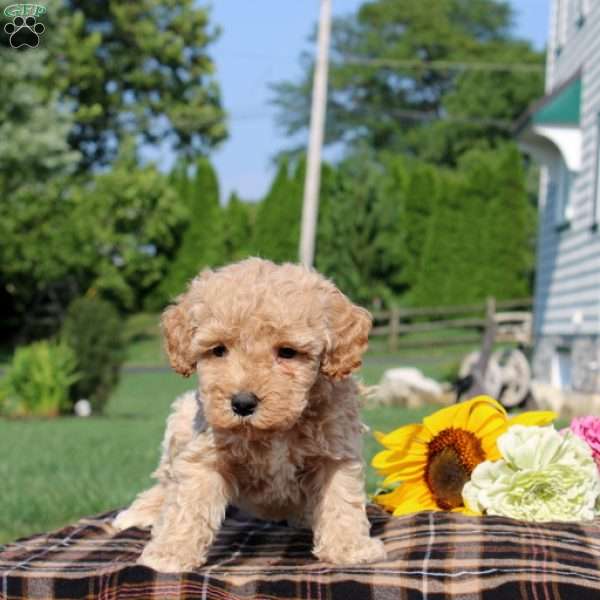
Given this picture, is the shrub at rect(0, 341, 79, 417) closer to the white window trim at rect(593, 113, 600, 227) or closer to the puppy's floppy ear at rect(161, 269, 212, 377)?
the white window trim at rect(593, 113, 600, 227)

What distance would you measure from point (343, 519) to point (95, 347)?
12.4 meters

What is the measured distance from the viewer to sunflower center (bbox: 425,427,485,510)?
4328 millimetres

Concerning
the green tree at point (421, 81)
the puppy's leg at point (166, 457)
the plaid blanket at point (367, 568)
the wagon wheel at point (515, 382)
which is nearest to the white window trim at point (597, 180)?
the wagon wheel at point (515, 382)

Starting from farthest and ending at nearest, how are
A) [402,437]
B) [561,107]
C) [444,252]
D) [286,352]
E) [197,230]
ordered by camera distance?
[197,230]
[444,252]
[561,107]
[402,437]
[286,352]

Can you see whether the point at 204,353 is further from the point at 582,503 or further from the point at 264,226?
the point at 264,226

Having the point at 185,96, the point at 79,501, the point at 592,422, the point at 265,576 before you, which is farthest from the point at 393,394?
the point at 185,96

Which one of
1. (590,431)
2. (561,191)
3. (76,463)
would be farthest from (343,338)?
(561,191)

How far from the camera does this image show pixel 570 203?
58.0 feet

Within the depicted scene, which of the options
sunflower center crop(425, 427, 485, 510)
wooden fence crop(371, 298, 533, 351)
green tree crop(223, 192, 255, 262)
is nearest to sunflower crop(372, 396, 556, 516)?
sunflower center crop(425, 427, 485, 510)

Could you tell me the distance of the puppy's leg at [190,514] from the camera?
3424 mm

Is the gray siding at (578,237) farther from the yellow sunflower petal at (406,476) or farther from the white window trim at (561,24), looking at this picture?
the yellow sunflower petal at (406,476)

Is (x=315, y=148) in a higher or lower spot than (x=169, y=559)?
higher

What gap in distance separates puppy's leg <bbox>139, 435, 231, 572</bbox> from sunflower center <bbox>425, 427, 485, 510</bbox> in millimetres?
→ 1176

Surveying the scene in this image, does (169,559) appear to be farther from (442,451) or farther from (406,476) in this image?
(442,451)
